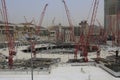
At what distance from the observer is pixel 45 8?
63219 millimetres

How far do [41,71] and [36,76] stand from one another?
170 centimetres

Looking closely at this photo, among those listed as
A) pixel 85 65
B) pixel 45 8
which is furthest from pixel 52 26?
pixel 85 65

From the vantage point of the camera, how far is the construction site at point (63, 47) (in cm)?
2772

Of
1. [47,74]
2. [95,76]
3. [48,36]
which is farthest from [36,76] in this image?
[48,36]

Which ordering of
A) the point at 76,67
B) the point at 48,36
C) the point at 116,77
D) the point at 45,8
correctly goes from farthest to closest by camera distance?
1. the point at 48,36
2. the point at 45,8
3. the point at 76,67
4. the point at 116,77

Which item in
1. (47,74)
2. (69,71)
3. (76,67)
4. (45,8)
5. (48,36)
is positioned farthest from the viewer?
(48,36)

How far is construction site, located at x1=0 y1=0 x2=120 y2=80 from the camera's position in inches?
1091

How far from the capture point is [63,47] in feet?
255

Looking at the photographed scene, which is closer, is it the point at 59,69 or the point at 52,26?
the point at 59,69

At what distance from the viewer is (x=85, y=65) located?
95.2 feet

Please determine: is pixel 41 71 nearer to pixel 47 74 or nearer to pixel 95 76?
pixel 47 74

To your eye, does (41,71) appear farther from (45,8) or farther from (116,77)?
(45,8)

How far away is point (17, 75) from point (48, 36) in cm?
10986

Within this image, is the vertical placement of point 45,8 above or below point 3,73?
above
